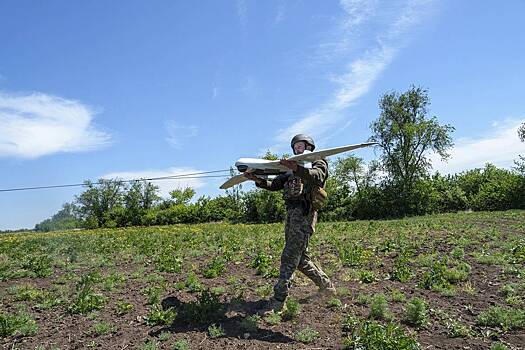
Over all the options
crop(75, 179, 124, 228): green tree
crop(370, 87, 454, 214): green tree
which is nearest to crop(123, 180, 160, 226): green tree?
crop(75, 179, 124, 228): green tree

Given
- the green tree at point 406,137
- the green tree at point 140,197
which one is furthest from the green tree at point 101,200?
the green tree at point 406,137

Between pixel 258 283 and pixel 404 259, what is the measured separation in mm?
3873

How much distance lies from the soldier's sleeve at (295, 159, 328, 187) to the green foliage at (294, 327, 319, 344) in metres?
2.03

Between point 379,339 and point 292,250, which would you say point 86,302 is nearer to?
point 292,250

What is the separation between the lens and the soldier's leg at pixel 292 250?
19.8ft

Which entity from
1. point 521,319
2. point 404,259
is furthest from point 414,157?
point 521,319

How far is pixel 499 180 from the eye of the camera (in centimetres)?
4644

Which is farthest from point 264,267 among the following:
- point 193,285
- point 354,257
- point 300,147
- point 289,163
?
point 289,163

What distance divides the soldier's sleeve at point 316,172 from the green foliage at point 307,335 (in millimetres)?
2027

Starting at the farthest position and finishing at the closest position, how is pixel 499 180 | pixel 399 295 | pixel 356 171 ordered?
pixel 356 171 → pixel 499 180 → pixel 399 295

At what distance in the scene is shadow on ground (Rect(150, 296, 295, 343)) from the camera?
17.9 feet

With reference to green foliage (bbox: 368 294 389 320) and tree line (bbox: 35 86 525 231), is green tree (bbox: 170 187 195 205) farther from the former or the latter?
green foliage (bbox: 368 294 389 320)

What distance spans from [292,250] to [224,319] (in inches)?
56.4

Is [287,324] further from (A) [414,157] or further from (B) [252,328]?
(A) [414,157]
